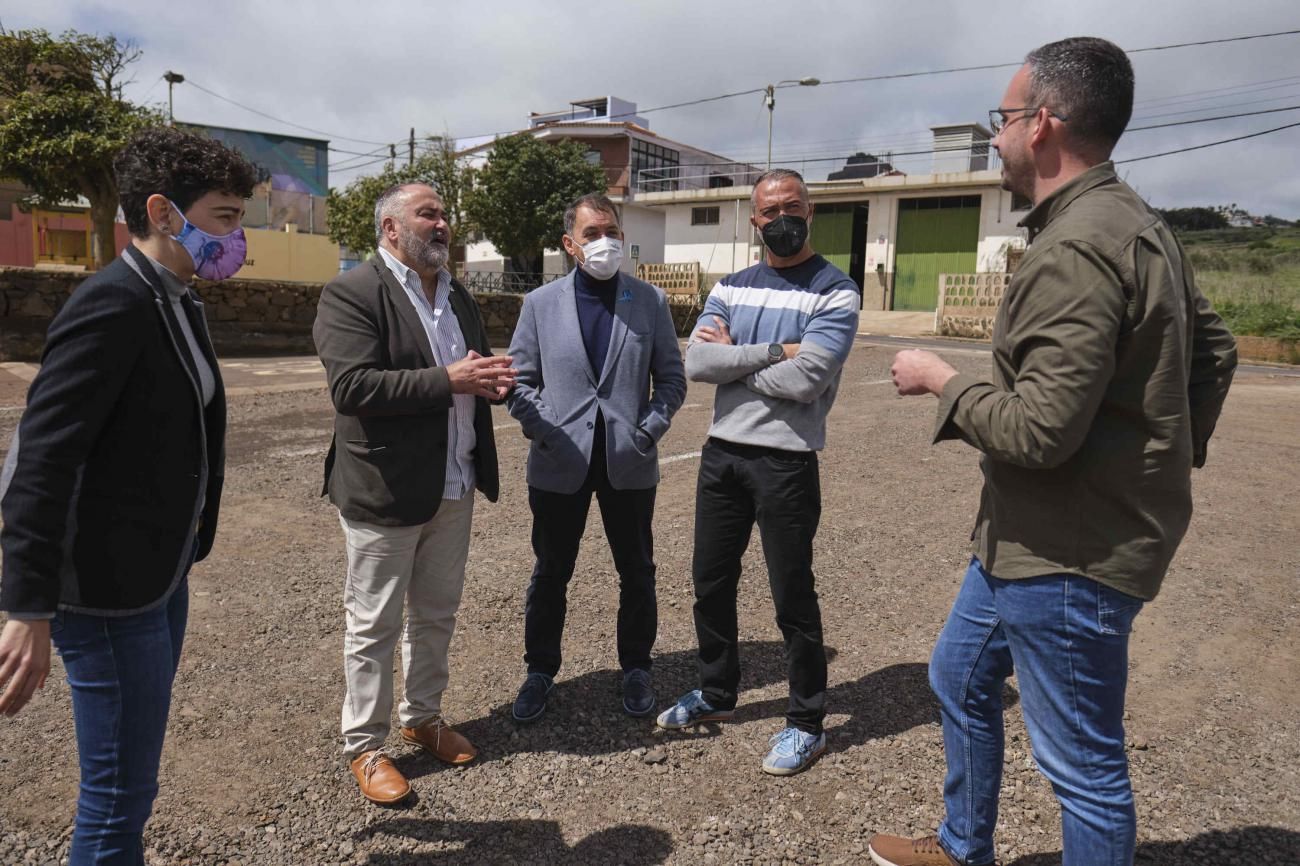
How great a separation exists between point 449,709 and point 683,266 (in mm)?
33088

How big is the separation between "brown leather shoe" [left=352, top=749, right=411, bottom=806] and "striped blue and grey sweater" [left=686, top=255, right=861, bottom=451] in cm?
157

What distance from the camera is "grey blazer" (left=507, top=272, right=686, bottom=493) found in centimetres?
337

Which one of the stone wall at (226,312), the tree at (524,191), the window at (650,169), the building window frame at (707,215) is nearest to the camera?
the stone wall at (226,312)

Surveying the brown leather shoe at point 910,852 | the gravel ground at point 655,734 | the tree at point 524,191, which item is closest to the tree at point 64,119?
the gravel ground at point 655,734

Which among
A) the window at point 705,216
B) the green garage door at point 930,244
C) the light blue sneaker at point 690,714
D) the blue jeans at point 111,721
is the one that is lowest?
the light blue sneaker at point 690,714

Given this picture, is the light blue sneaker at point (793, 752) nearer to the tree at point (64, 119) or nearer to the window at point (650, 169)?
the tree at point (64, 119)

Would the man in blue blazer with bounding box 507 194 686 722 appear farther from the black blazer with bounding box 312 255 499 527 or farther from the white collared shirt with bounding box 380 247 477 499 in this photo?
the black blazer with bounding box 312 255 499 527

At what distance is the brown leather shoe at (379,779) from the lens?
2.78 metres

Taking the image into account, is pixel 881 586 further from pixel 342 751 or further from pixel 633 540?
pixel 342 751

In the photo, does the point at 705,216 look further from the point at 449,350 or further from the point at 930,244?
the point at 449,350

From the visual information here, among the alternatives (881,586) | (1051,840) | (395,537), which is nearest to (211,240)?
(395,537)

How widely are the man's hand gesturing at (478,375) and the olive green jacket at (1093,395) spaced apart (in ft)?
4.69

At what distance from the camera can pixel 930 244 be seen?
1292 inches

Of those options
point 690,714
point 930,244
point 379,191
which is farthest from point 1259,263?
point 690,714
